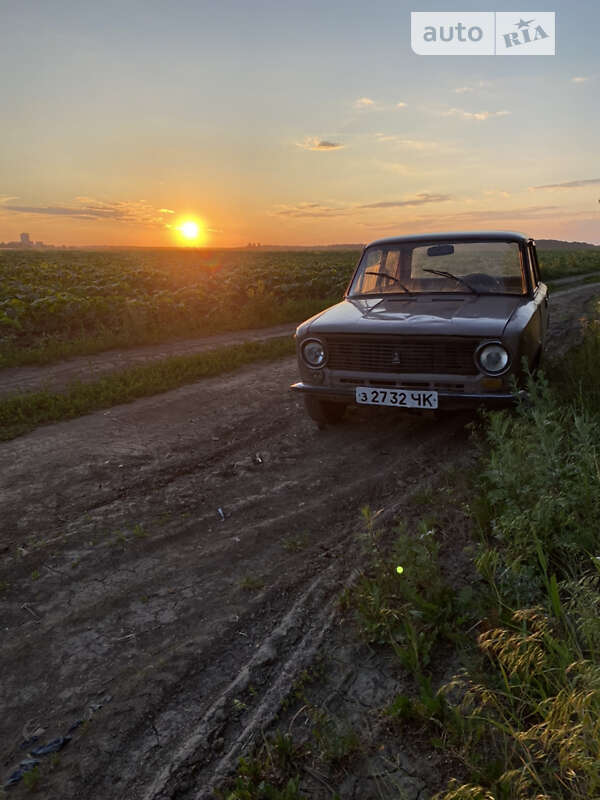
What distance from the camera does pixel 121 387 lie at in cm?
731

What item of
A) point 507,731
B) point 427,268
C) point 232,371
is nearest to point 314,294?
point 232,371

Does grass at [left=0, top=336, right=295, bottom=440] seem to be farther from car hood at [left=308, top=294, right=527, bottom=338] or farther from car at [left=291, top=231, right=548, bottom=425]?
car hood at [left=308, top=294, right=527, bottom=338]

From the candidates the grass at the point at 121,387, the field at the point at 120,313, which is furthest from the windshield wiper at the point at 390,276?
the field at the point at 120,313

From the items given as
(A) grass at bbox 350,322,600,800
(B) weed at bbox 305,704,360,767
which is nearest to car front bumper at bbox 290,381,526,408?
(A) grass at bbox 350,322,600,800

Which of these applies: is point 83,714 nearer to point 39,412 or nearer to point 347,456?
point 347,456

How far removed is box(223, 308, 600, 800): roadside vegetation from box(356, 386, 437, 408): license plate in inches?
45.3

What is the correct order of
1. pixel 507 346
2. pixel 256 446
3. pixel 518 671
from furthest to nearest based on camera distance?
pixel 256 446, pixel 507 346, pixel 518 671

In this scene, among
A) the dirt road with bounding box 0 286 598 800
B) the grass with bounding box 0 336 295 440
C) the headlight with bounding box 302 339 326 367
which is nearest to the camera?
the dirt road with bounding box 0 286 598 800

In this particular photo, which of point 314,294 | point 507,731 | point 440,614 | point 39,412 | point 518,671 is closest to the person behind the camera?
point 507,731

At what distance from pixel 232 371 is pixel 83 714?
251 inches

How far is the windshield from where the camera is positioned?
5.63m

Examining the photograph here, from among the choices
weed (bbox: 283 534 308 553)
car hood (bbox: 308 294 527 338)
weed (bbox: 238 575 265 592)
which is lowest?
weed (bbox: 238 575 265 592)

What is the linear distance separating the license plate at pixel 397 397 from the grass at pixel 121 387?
324cm

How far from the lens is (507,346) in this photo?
4508 millimetres
